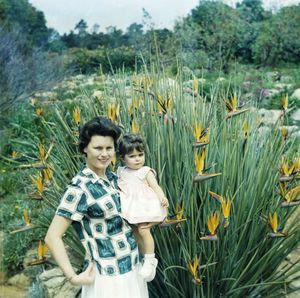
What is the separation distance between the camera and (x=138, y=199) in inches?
104

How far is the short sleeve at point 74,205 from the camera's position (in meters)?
2.45

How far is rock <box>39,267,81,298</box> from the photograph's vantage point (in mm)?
4273

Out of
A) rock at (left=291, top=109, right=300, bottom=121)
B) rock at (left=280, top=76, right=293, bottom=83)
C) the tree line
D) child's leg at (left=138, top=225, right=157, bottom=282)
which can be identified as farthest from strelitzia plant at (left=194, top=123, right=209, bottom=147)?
rock at (left=280, top=76, right=293, bottom=83)

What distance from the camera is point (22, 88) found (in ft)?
36.4

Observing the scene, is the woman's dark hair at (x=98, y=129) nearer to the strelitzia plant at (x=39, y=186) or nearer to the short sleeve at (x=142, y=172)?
the short sleeve at (x=142, y=172)

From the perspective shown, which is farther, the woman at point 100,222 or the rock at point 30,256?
the rock at point 30,256

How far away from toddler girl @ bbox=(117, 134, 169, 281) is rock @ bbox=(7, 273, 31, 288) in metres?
3.21

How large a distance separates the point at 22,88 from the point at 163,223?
347 inches

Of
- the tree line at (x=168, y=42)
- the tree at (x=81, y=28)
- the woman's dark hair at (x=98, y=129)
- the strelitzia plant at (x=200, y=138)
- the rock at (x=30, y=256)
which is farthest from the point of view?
the tree at (x=81, y=28)

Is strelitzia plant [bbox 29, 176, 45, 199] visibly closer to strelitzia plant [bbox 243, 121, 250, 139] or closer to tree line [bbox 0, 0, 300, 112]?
strelitzia plant [bbox 243, 121, 250, 139]

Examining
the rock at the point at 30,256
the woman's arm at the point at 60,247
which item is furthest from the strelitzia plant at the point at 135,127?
the rock at the point at 30,256

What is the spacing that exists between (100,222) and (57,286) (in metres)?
2.05

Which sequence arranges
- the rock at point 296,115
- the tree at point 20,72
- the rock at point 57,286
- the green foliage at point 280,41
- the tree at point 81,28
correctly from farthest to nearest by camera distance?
the tree at point 81,28, the green foliage at point 280,41, the tree at point 20,72, the rock at point 296,115, the rock at point 57,286

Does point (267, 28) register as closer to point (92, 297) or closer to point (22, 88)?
point (22, 88)
